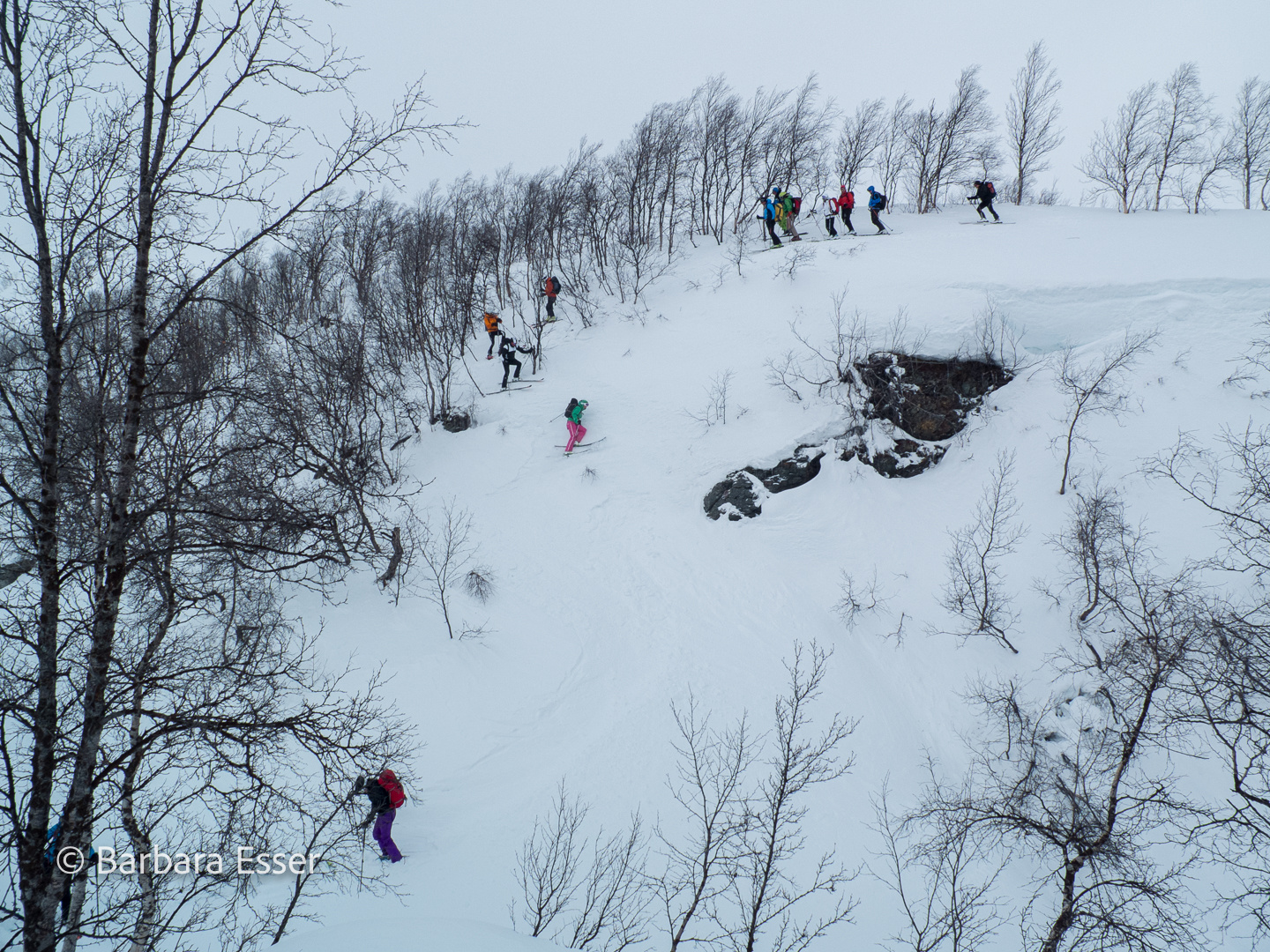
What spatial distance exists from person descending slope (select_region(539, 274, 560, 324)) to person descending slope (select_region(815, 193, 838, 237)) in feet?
37.4

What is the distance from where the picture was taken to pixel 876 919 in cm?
794

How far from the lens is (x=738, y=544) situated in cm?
1412

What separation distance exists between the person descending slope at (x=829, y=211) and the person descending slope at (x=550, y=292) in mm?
11388

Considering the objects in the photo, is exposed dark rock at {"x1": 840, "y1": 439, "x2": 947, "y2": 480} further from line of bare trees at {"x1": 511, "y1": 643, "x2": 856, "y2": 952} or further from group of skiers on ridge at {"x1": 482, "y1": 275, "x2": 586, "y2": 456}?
group of skiers on ridge at {"x1": 482, "y1": 275, "x2": 586, "y2": 456}

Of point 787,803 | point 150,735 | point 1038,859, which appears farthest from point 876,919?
point 150,735

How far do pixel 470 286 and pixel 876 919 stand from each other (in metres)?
24.1

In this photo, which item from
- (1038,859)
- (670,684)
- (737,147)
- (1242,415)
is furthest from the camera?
(737,147)

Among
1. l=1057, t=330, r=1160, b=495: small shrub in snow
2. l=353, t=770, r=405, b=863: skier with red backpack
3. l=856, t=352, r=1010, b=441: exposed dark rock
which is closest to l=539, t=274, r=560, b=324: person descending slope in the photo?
l=856, t=352, r=1010, b=441: exposed dark rock

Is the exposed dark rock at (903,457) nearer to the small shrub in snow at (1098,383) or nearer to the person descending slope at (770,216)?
the small shrub in snow at (1098,383)

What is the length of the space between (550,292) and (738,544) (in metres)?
15.2

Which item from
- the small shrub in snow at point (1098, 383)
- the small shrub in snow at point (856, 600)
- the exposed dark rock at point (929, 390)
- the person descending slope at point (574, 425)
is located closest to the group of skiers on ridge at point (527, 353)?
the person descending slope at point (574, 425)

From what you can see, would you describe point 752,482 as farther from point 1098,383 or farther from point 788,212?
point 788,212

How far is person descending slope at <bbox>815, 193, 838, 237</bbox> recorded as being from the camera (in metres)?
21.9

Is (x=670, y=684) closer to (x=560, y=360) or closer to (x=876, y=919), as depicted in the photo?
(x=876, y=919)
